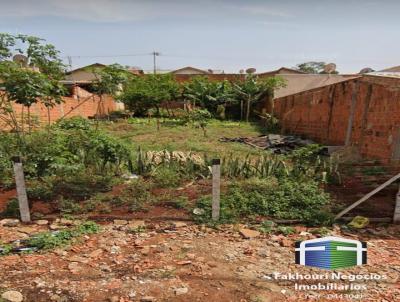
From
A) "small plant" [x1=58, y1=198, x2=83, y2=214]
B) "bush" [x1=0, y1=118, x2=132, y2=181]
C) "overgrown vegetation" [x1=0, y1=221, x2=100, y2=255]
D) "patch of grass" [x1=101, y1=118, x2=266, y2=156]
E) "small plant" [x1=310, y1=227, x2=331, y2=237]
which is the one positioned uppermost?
"bush" [x1=0, y1=118, x2=132, y2=181]

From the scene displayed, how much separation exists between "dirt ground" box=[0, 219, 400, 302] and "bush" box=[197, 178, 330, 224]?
0.27 meters

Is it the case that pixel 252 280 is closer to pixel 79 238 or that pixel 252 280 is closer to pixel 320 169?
pixel 79 238

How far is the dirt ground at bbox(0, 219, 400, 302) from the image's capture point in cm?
260

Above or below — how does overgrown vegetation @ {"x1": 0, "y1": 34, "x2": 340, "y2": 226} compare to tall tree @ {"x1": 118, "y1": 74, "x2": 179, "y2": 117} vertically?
below

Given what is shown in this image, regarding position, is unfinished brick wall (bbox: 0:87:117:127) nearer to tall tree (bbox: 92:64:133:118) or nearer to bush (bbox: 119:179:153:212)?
tall tree (bbox: 92:64:133:118)

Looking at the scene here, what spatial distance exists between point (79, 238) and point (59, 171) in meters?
1.62

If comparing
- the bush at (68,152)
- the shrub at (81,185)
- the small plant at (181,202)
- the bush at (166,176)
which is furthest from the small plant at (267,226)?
the bush at (68,152)

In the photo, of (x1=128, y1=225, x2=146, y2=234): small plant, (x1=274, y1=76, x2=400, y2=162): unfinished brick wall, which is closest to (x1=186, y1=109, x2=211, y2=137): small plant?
(x1=274, y1=76, x2=400, y2=162): unfinished brick wall

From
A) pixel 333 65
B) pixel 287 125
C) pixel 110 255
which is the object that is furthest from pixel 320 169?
pixel 333 65

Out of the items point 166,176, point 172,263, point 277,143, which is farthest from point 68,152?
point 277,143

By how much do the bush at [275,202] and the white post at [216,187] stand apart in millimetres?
110

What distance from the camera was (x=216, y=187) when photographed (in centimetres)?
396

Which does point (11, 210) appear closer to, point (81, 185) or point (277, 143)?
point (81, 185)

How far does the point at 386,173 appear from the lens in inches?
210
